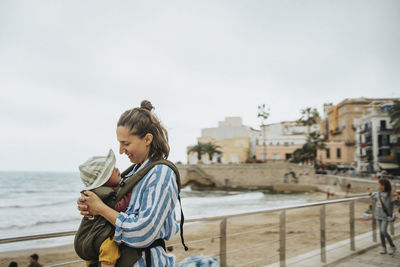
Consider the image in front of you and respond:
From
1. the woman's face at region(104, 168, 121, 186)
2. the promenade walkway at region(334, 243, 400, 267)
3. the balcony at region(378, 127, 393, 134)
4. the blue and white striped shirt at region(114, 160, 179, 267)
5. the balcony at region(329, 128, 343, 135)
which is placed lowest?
the promenade walkway at region(334, 243, 400, 267)

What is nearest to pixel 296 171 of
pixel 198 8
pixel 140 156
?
pixel 198 8

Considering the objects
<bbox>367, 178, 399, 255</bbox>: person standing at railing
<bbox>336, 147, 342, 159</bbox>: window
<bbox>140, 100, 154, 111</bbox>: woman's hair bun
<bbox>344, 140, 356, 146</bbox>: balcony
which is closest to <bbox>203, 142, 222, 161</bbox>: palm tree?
<bbox>336, 147, 342, 159</bbox>: window

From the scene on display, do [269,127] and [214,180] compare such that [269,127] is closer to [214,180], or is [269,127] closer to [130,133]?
[214,180]

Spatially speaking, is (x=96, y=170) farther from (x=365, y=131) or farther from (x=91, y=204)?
(x=365, y=131)

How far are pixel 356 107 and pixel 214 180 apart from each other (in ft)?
81.6

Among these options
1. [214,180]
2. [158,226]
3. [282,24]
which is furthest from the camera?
[214,180]

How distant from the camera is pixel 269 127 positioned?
192 feet

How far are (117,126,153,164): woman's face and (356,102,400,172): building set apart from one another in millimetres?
36863

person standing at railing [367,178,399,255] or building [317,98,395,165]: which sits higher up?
building [317,98,395,165]

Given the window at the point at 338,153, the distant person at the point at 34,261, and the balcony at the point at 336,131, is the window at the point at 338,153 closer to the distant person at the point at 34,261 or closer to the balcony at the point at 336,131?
the balcony at the point at 336,131

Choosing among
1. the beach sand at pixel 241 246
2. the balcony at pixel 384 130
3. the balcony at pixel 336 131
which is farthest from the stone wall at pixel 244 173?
the beach sand at pixel 241 246

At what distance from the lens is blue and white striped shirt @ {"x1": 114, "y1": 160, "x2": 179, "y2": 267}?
111 centimetres

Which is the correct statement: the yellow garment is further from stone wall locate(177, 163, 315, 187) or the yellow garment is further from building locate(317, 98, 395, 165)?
building locate(317, 98, 395, 165)

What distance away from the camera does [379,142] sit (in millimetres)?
35875
